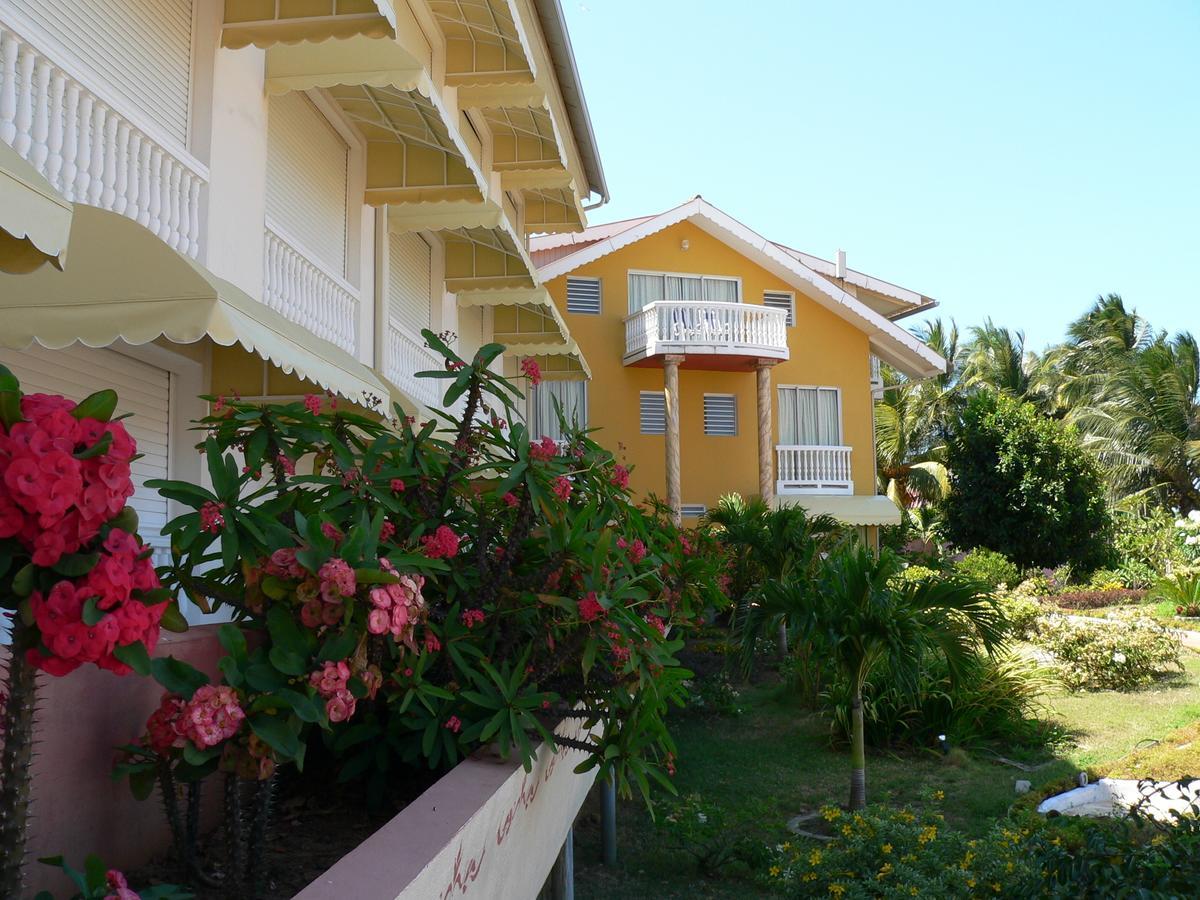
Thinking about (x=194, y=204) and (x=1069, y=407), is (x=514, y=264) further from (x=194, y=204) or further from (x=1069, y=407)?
(x=1069, y=407)

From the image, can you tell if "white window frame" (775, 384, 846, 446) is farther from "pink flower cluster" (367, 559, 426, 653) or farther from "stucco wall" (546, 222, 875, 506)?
"pink flower cluster" (367, 559, 426, 653)

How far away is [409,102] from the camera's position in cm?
1048

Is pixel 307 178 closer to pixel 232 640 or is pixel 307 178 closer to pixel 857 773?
pixel 857 773

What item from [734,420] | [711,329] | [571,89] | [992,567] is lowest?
[992,567]

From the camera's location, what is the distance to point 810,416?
1135 inches

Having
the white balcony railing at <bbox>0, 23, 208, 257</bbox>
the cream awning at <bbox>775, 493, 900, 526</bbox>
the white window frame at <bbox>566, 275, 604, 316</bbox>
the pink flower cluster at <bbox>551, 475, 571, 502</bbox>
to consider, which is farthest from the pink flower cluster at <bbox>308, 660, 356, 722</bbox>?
the white window frame at <bbox>566, 275, 604, 316</bbox>

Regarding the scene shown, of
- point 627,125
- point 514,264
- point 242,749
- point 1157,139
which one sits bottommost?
point 242,749

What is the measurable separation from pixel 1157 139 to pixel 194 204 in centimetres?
1337

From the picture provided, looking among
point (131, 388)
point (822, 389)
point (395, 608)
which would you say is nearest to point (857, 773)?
point (131, 388)

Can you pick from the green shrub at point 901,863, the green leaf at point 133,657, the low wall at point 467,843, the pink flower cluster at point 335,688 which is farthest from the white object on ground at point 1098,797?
the green leaf at point 133,657

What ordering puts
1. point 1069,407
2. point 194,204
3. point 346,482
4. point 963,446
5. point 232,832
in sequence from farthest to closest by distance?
point 1069,407, point 963,446, point 194,204, point 346,482, point 232,832

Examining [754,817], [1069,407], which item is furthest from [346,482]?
[1069,407]

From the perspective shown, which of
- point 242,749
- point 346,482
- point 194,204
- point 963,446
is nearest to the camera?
point 242,749

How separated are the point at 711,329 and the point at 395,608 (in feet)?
76.9
